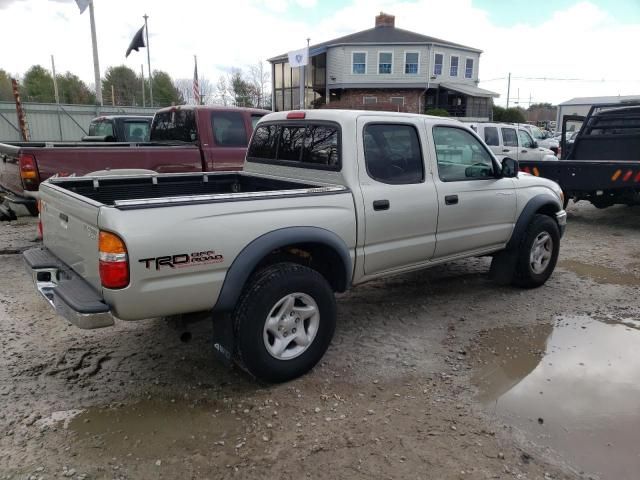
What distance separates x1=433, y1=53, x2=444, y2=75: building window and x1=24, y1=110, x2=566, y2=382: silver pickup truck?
31.9 m

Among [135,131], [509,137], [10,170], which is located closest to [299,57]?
[509,137]

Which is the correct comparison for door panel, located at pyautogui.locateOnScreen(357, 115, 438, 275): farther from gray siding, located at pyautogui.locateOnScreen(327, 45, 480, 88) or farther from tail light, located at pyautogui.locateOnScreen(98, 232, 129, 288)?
gray siding, located at pyautogui.locateOnScreen(327, 45, 480, 88)

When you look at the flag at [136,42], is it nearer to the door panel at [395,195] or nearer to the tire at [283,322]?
the door panel at [395,195]

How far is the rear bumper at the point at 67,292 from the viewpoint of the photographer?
286cm

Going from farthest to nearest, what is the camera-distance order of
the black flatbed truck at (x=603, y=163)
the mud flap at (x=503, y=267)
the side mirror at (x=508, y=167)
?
the black flatbed truck at (x=603, y=163)
the mud flap at (x=503, y=267)
the side mirror at (x=508, y=167)

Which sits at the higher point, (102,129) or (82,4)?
(82,4)

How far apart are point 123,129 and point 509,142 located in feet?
33.9

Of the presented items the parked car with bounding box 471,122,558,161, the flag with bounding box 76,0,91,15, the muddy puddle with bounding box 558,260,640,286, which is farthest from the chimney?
the muddy puddle with bounding box 558,260,640,286

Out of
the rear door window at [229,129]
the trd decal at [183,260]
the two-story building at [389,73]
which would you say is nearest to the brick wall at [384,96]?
the two-story building at [389,73]

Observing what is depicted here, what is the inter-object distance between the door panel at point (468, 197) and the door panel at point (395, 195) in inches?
7.0

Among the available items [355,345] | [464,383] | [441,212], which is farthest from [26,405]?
[441,212]

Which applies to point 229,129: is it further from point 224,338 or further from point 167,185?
point 224,338

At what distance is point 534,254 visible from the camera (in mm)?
5539

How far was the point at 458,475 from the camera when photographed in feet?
8.84
